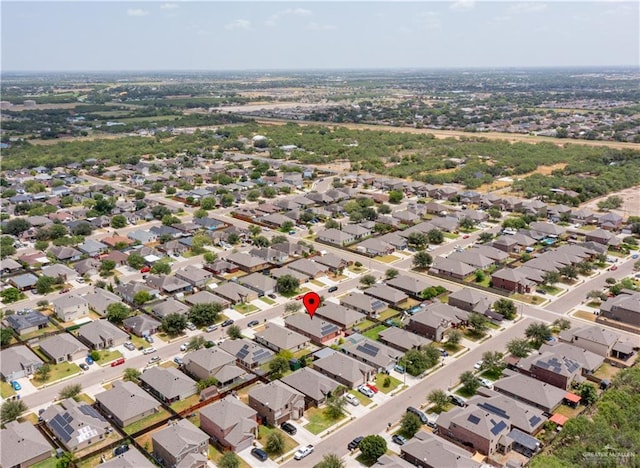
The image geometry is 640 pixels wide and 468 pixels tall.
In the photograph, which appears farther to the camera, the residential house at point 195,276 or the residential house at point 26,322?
the residential house at point 195,276

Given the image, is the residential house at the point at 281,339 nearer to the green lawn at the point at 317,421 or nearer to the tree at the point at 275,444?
Answer: the green lawn at the point at 317,421

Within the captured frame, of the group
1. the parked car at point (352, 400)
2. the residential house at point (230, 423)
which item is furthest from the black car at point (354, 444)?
the residential house at point (230, 423)

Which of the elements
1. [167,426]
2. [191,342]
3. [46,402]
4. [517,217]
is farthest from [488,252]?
[46,402]

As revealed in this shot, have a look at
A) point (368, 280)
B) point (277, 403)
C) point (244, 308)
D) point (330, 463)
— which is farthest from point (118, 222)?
point (330, 463)

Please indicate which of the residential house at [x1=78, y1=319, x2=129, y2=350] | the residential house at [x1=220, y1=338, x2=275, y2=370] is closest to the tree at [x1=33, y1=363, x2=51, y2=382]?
the residential house at [x1=78, y1=319, x2=129, y2=350]

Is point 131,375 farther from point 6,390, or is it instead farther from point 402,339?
point 402,339

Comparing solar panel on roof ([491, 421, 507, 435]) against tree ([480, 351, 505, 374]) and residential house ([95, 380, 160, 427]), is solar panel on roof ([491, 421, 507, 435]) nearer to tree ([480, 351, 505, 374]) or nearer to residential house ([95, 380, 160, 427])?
tree ([480, 351, 505, 374])
